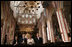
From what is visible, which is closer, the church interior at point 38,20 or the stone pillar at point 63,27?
the stone pillar at point 63,27

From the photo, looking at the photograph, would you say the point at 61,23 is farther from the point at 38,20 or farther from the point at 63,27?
the point at 38,20

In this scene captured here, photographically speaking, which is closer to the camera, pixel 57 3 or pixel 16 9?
pixel 57 3

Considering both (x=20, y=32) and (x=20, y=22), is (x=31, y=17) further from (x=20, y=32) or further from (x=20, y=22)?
(x=20, y=32)

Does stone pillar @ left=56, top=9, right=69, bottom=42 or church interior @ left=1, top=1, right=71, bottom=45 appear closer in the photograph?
stone pillar @ left=56, top=9, right=69, bottom=42

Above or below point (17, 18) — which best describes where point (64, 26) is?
below

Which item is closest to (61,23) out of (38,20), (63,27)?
(63,27)

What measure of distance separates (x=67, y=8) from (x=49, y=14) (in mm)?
2925

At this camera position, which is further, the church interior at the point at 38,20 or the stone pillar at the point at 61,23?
the church interior at the point at 38,20

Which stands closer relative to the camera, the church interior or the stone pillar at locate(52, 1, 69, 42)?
the stone pillar at locate(52, 1, 69, 42)

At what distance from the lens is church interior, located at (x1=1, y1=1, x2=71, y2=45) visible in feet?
31.2

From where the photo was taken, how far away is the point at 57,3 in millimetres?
9898

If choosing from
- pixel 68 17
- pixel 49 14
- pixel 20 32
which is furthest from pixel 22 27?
pixel 68 17

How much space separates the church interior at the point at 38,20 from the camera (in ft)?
31.2

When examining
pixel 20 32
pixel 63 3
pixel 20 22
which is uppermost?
pixel 63 3
